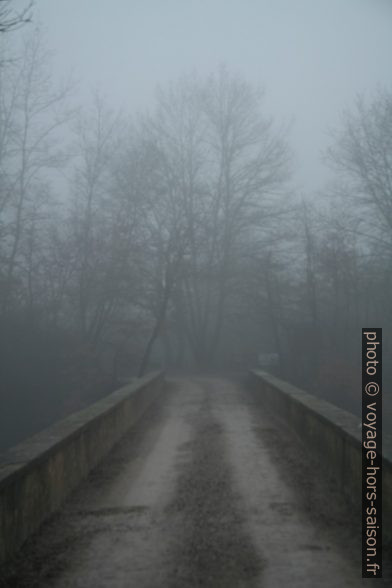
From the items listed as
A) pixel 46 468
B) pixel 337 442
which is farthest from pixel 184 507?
pixel 337 442

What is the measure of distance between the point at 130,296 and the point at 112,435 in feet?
56.1

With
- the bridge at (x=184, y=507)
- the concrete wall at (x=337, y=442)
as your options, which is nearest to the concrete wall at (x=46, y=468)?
the bridge at (x=184, y=507)

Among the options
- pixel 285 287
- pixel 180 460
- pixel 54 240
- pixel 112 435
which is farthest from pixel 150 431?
pixel 285 287

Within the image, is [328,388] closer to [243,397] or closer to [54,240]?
[243,397]

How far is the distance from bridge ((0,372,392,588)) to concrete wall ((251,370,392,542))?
0.02m

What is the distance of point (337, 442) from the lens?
19.3 ft

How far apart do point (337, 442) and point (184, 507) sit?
2.01 meters

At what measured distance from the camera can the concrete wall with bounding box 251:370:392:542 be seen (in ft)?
13.9

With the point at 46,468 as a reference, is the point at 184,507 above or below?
below

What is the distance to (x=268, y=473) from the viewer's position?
21.0ft

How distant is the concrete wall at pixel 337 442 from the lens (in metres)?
4.25

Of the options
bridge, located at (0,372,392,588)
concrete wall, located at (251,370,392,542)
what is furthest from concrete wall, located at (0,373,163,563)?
concrete wall, located at (251,370,392,542)

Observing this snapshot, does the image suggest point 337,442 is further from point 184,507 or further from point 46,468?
point 46,468

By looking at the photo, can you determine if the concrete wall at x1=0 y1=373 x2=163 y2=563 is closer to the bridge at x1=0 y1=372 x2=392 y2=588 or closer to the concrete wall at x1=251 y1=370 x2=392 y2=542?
the bridge at x1=0 y1=372 x2=392 y2=588
